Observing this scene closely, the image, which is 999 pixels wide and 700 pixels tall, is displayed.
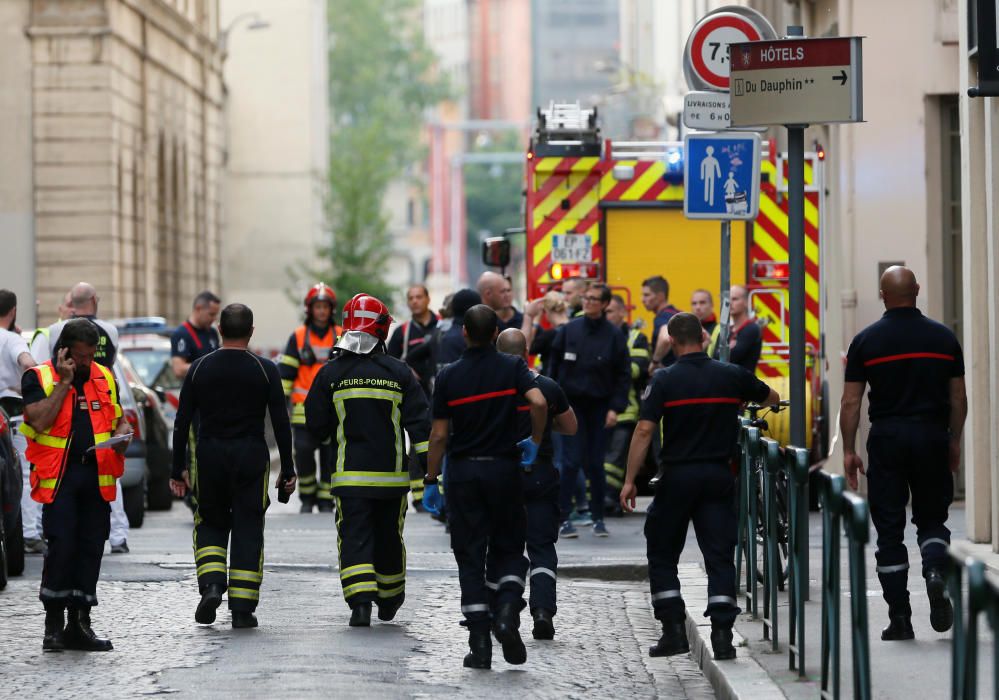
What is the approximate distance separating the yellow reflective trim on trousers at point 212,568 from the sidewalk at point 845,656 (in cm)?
258

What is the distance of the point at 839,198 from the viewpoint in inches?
749

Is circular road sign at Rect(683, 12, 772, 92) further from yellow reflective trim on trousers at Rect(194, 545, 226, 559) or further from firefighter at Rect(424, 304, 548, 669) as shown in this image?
yellow reflective trim on trousers at Rect(194, 545, 226, 559)

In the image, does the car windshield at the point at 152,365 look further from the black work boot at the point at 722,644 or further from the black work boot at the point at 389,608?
the black work boot at the point at 722,644

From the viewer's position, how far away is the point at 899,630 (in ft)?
30.0

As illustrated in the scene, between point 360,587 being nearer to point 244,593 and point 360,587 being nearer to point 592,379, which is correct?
point 244,593

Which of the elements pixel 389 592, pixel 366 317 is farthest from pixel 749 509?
pixel 366 317

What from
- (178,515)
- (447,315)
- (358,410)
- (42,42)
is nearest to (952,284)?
(447,315)

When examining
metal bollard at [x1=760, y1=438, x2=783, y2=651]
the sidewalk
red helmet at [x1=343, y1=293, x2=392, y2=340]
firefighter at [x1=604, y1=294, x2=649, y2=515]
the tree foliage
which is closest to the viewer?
the sidewalk

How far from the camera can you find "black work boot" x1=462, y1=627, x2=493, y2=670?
9156mm

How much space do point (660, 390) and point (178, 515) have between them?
9.89 metres

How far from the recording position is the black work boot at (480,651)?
9156mm

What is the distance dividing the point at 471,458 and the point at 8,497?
3.83m

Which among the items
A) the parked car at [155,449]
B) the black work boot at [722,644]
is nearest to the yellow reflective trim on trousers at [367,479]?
the black work boot at [722,644]

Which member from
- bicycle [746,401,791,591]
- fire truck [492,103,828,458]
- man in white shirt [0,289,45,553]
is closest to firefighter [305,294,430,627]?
bicycle [746,401,791,591]
